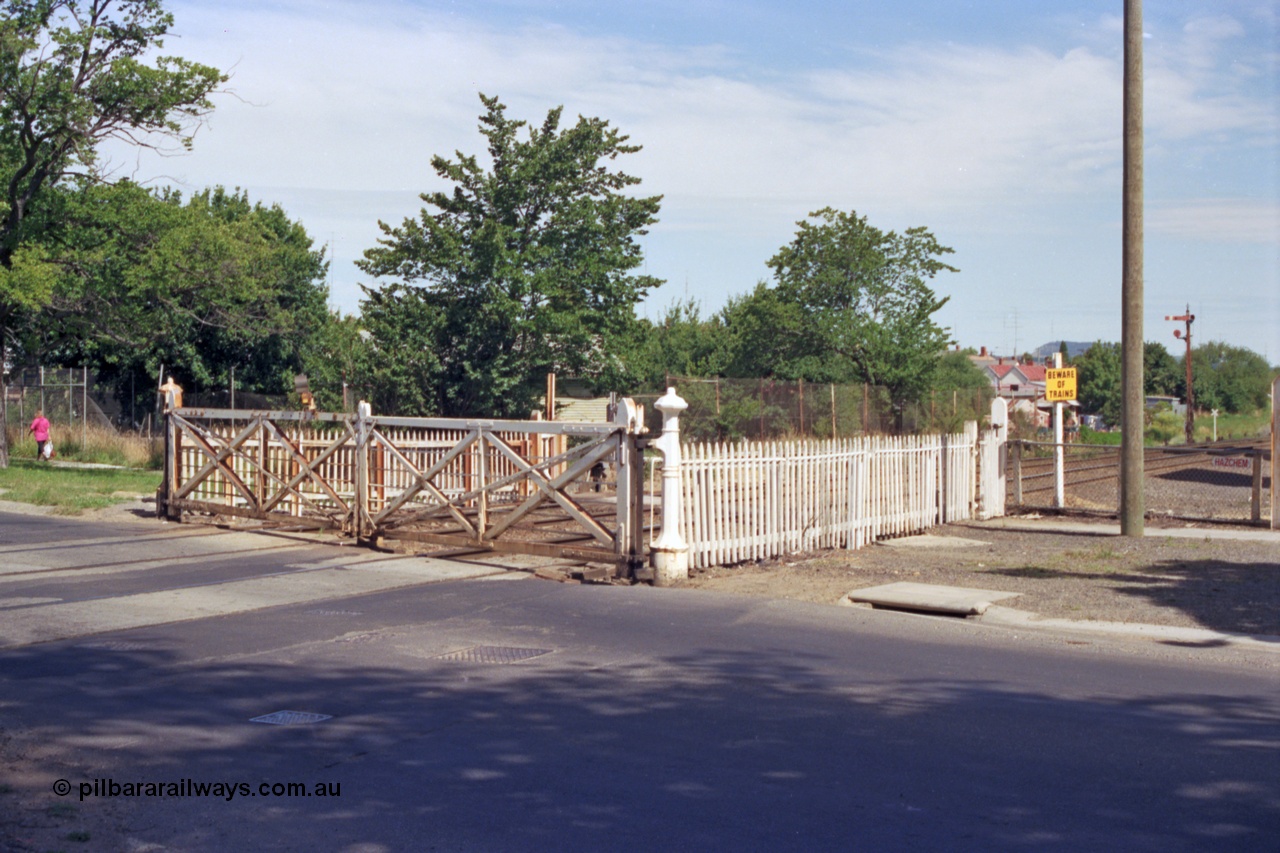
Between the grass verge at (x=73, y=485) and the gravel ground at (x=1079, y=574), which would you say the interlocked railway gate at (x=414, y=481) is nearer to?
the gravel ground at (x=1079, y=574)

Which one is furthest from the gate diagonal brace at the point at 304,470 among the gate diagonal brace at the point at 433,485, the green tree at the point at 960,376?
the green tree at the point at 960,376

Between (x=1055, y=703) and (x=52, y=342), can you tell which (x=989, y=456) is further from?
(x=52, y=342)

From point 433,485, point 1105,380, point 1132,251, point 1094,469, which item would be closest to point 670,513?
point 433,485

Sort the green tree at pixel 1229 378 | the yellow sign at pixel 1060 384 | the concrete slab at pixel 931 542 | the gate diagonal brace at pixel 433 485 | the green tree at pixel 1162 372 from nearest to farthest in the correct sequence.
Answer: the gate diagonal brace at pixel 433 485 < the concrete slab at pixel 931 542 < the yellow sign at pixel 1060 384 < the green tree at pixel 1229 378 < the green tree at pixel 1162 372

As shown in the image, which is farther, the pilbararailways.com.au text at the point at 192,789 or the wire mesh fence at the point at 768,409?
the wire mesh fence at the point at 768,409

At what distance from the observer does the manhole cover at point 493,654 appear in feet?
27.8

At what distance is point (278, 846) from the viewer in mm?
4875

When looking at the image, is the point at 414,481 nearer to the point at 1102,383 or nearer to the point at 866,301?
the point at 866,301

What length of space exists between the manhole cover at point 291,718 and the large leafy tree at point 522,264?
24709mm

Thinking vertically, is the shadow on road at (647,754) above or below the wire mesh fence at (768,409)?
below

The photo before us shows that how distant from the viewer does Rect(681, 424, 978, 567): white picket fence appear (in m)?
12.7

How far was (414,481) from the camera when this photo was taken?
14555 mm

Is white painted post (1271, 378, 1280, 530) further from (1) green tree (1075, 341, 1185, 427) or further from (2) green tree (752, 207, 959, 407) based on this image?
(1) green tree (1075, 341, 1185, 427)

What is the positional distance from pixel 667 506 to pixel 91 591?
578 cm
